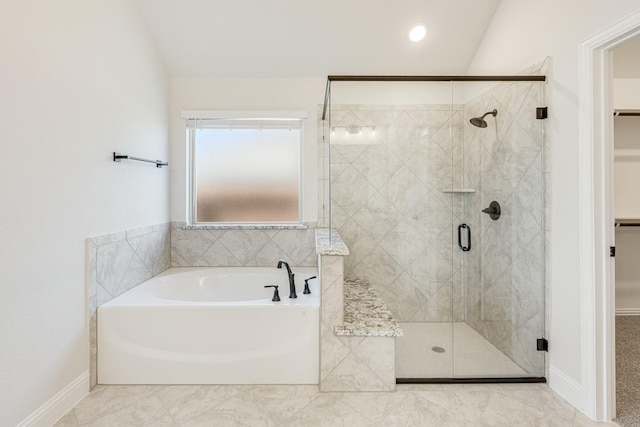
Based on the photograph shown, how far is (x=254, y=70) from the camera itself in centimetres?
311

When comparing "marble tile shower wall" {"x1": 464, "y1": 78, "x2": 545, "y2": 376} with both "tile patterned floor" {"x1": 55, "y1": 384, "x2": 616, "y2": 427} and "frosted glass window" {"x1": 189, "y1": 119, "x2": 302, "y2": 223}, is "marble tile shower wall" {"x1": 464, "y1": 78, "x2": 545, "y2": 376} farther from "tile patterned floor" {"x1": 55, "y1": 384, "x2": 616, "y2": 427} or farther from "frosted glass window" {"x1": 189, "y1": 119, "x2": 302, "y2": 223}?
"frosted glass window" {"x1": 189, "y1": 119, "x2": 302, "y2": 223}

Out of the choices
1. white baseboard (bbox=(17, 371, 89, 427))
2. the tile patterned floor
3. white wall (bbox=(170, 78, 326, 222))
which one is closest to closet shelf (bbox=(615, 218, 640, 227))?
the tile patterned floor

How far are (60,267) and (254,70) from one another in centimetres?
223

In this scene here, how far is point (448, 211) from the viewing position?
8.04 feet

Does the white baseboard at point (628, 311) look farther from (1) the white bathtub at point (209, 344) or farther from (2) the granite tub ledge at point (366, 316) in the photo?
(1) the white bathtub at point (209, 344)

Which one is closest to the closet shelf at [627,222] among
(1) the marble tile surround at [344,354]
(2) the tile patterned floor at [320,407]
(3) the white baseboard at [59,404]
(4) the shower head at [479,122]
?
(4) the shower head at [479,122]

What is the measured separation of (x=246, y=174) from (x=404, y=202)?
1.60 m

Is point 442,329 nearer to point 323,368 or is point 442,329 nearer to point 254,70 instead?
point 323,368

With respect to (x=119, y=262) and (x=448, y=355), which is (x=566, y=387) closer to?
(x=448, y=355)

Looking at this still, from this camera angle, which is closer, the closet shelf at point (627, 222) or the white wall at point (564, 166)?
the white wall at point (564, 166)

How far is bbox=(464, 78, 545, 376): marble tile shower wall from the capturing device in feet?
7.02

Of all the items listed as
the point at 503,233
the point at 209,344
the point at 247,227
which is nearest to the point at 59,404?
the point at 209,344

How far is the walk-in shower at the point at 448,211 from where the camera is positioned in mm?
2172

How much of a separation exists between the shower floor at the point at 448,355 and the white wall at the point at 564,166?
33 cm
